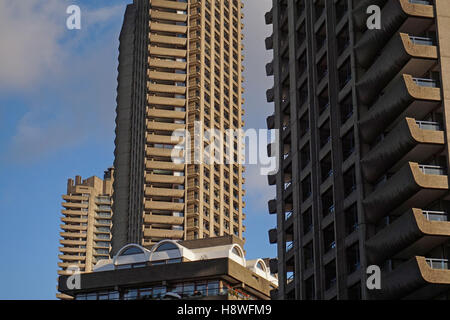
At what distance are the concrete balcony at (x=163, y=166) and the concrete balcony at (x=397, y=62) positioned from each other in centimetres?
8171

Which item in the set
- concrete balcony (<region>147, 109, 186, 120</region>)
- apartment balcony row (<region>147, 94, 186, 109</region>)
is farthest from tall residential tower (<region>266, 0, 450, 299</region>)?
apartment balcony row (<region>147, 94, 186, 109</region>)

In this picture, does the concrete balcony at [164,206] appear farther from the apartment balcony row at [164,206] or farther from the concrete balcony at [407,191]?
the concrete balcony at [407,191]

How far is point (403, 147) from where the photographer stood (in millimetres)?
53688

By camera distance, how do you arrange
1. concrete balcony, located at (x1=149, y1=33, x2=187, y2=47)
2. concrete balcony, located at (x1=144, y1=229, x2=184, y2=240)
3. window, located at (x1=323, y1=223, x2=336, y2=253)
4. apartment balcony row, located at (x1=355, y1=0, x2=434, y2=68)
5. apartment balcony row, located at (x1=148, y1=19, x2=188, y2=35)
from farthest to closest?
1. apartment balcony row, located at (x1=148, y1=19, x2=188, y2=35)
2. concrete balcony, located at (x1=149, y1=33, x2=187, y2=47)
3. concrete balcony, located at (x1=144, y1=229, x2=184, y2=240)
4. window, located at (x1=323, y1=223, x2=336, y2=253)
5. apartment balcony row, located at (x1=355, y1=0, x2=434, y2=68)

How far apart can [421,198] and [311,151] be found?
16074mm

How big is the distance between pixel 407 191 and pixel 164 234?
85.1 meters

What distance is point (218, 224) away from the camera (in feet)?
464

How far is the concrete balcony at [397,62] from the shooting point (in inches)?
2153

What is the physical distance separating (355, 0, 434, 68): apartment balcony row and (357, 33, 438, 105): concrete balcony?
98 cm

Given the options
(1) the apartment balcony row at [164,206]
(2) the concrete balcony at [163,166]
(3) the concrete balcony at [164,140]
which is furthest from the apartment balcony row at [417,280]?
(3) the concrete balcony at [164,140]

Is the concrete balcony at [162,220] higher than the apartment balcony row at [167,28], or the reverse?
the apartment balcony row at [167,28]

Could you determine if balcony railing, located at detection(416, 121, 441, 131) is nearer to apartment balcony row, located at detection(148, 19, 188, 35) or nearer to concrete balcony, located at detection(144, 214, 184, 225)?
concrete balcony, located at detection(144, 214, 184, 225)

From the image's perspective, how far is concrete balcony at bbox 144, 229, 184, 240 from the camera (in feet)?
440
